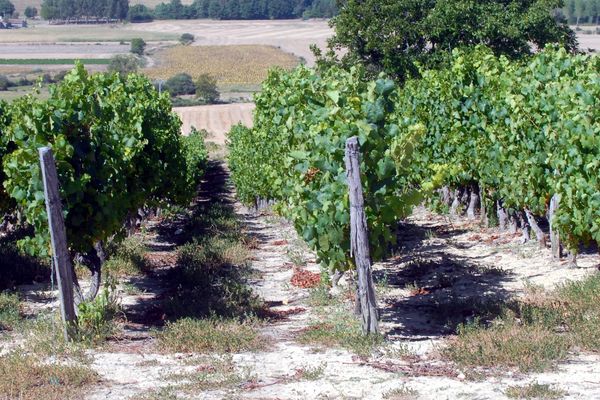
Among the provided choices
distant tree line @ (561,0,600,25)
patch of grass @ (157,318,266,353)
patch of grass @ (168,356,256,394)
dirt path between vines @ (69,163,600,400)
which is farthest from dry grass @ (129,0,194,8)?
patch of grass @ (168,356,256,394)

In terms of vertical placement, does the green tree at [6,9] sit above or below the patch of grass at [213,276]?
above

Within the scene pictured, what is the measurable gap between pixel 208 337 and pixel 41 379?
164 centimetres

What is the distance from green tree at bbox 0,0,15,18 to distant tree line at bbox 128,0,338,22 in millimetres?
15871

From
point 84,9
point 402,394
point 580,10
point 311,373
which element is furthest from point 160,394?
point 84,9

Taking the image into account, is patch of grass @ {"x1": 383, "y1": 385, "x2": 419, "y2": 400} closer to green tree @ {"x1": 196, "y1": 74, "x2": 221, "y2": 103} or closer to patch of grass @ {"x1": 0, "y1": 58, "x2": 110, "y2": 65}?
green tree @ {"x1": 196, "y1": 74, "x2": 221, "y2": 103}

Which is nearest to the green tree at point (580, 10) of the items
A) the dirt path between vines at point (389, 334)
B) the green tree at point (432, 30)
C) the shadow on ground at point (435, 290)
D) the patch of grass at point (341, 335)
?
the green tree at point (432, 30)

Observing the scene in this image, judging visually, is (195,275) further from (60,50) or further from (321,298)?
(60,50)

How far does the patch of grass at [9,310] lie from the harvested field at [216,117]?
1587 inches

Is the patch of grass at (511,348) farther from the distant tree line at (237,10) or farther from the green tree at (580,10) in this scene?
the distant tree line at (237,10)

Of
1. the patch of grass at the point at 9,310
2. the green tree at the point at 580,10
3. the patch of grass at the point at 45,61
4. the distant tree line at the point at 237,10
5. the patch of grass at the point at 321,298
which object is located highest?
the distant tree line at the point at 237,10

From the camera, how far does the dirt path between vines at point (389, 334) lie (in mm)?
7082

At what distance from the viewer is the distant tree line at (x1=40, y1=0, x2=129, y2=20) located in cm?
12012

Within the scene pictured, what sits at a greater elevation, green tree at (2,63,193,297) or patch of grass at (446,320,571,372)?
green tree at (2,63,193,297)

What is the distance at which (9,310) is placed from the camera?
10148 mm
